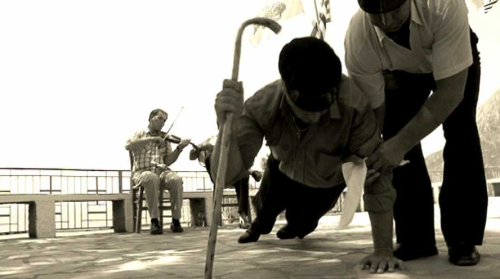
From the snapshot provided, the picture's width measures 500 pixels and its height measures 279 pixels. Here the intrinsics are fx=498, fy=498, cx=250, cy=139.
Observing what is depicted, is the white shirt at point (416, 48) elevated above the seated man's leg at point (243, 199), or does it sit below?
above

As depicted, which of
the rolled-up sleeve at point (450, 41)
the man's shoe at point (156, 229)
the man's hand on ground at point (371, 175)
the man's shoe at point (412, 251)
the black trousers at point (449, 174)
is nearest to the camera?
the rolled-up sleeve at point (450, 41)

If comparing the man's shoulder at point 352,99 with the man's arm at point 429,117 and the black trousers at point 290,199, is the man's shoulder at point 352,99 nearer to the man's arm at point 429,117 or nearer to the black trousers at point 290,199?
the man's arm at point 429,117

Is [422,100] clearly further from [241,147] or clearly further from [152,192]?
[152,192]

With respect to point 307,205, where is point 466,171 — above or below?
above

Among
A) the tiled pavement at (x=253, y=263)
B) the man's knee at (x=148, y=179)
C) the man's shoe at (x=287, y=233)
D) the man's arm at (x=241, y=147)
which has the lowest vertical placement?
the tiled pavement at (x=253, y=263)

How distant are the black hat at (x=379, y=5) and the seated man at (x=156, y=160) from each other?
4095 millimetres

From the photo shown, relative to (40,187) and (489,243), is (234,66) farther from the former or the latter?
(40,187)

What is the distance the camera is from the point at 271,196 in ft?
9.57

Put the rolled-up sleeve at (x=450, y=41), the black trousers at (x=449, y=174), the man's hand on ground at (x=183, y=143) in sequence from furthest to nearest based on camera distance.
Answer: the man's hand on ground at (x=183, y=143) < the black trousers at (x=449, y=174) < the rolled-up sleeve at (x=450, y=41)

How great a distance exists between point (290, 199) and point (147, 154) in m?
3.09

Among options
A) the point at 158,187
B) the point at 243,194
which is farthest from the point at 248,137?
the point at 158,187

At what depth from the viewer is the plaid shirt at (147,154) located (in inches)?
222

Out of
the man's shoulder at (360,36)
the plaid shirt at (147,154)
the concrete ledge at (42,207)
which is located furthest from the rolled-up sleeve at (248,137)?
the concrete ledge at (42,207)

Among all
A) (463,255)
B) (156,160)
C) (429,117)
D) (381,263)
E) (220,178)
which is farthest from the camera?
(156,160)
